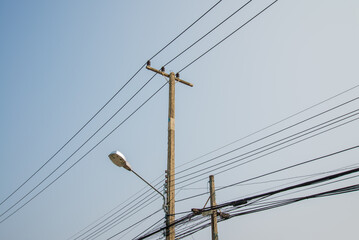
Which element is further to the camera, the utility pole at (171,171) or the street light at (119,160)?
the street light at (119,160)

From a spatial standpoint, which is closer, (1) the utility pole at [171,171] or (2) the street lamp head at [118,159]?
(1) the utility pole at [171,171]

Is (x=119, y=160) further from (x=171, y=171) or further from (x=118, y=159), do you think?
(x=171, y=171)

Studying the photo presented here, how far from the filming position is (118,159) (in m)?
8.61

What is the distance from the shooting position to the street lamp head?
27.8 feet

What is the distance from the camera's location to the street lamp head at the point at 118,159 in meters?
8.49

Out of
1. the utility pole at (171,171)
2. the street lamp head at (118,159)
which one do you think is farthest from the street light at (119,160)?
the utility pole at (171,171)

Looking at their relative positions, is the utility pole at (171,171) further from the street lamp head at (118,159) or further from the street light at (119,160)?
the street lamp head at (118,159)

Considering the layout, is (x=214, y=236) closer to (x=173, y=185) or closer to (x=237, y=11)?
(x=173, y=185)

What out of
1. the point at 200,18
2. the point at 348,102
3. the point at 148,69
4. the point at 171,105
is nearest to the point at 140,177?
the point at 171,105

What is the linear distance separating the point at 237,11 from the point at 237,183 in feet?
14.4

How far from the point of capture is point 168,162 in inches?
347

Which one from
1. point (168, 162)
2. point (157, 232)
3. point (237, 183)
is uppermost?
point (168, 162)

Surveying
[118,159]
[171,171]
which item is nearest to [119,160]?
[118,159]

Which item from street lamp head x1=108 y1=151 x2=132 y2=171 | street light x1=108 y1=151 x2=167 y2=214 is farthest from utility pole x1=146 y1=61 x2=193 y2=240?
street lamp head x1=108 y1=151 x2=132 y2=171
